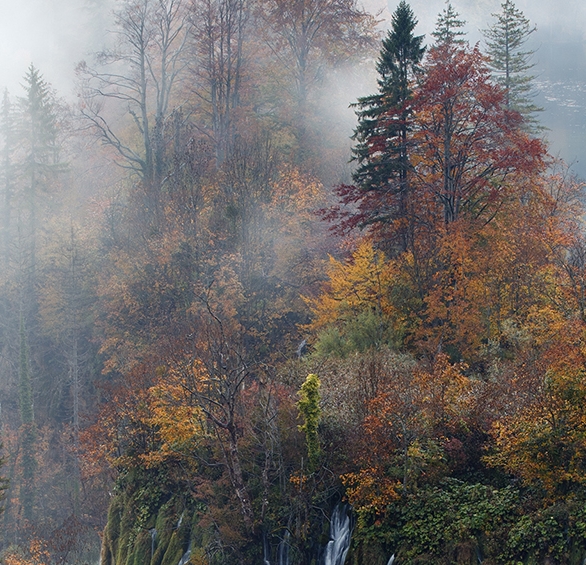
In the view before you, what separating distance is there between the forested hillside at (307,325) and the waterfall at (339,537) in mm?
66

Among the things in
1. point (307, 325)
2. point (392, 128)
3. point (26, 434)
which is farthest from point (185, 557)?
point (26, 434)

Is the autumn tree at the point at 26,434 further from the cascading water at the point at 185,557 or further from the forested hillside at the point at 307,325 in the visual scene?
the cascading water at the point at 185,557

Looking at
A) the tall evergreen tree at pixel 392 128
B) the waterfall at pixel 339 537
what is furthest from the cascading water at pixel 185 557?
the tall evergreen tree at pixel 392 128

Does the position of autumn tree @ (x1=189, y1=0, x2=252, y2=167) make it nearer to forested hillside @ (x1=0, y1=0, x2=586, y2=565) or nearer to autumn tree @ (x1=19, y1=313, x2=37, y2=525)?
forested hillside @ (x1=0, y1=0, x2=586, y2=565)

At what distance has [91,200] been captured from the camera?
46625 millimetres

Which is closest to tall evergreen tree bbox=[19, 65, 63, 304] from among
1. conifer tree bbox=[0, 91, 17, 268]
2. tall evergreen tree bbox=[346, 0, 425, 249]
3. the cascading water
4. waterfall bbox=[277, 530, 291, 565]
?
conifer tree bbox=[0, 91, 17, 268]

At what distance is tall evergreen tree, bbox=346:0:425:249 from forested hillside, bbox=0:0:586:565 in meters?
0.10

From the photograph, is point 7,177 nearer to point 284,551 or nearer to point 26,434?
point 26,434

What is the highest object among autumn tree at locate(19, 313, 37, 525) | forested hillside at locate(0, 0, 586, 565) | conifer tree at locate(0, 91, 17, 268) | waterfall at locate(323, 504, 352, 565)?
conifer tree at locate(0, 91, 17, 268)

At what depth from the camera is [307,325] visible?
2767cm

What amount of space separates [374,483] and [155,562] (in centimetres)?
909

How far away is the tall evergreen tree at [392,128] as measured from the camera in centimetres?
2677

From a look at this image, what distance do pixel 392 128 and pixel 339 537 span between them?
53.7ft

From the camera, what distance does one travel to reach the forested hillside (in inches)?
620
